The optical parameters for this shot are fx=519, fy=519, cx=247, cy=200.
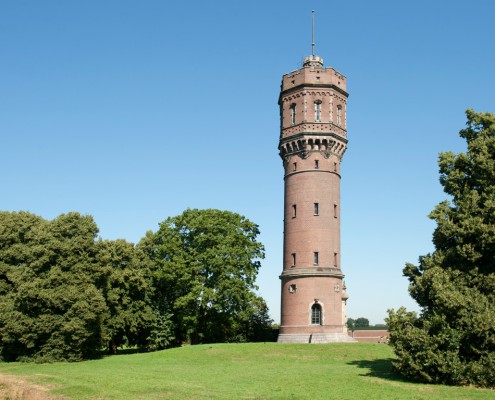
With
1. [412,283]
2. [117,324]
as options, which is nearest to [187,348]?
[117,324]

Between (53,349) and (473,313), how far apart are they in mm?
27982

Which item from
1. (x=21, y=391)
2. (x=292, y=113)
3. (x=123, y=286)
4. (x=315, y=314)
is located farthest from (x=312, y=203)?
(x=21, y=391)

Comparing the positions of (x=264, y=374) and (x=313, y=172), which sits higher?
(x=313, y=172)

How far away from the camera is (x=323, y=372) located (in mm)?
26594

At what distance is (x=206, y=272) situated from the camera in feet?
164

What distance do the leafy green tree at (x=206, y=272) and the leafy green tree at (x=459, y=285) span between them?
923 inches

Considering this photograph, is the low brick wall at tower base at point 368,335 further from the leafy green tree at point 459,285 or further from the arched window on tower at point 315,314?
the leafy green tree at point 459,285

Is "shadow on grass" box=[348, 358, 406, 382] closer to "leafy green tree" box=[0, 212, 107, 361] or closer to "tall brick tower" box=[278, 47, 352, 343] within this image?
"tall brick tower" box=[278, 47, 352, 343]

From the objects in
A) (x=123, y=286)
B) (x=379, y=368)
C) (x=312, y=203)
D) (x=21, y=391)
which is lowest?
(x=21, y=391)

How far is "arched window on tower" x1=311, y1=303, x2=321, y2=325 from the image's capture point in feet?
141

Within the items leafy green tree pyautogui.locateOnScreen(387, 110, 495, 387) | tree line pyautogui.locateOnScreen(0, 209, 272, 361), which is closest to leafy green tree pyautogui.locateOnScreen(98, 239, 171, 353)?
tree line pyautogui.locateOnScreen(0, 209, 272, 361)

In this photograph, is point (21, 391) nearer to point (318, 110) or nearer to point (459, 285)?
point (459, 285)

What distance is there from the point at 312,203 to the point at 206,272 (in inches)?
501

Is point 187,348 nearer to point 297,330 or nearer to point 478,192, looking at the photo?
point 297,330
